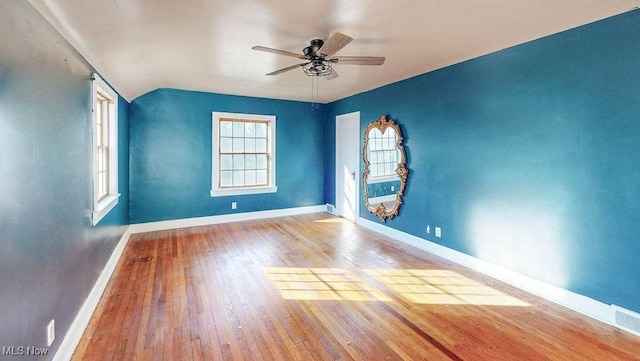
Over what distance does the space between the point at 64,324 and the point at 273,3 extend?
2.68 m

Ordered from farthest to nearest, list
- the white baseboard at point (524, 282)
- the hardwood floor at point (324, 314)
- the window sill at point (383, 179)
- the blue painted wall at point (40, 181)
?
the window sill at point (383, 179)
the white baseboard at point (524, 282)
the hardwood floor at point (324, 314)
the blue painted wall at point (40, 181)

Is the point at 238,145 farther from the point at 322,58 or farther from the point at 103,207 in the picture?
the point at 322,58

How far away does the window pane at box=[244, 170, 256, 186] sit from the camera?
20.4 ft

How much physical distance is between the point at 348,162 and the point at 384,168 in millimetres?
1151

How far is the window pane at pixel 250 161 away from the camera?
243 inches

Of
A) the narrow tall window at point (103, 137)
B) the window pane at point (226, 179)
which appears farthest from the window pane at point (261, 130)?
the narrow tall window at point (103, 137)

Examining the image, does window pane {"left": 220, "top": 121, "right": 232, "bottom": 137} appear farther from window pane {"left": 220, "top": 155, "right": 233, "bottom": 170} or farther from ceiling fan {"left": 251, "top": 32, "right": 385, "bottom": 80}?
ceiling fan {"left": 251, "top": 32, "right": 385, "bottom": 80}

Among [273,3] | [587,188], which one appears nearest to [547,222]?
[587,188]

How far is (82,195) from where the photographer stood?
258 cm

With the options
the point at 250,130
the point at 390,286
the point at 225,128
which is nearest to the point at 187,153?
the point at 225,128

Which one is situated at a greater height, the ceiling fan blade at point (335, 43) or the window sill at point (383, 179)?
the ceiling fan blade at point (335, 43)

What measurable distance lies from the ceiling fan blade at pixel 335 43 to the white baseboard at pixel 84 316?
2875 mm

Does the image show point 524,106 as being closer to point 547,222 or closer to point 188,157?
point 547,222

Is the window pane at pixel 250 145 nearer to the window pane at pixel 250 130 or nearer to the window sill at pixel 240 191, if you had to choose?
the window pane at pixel 250 130
